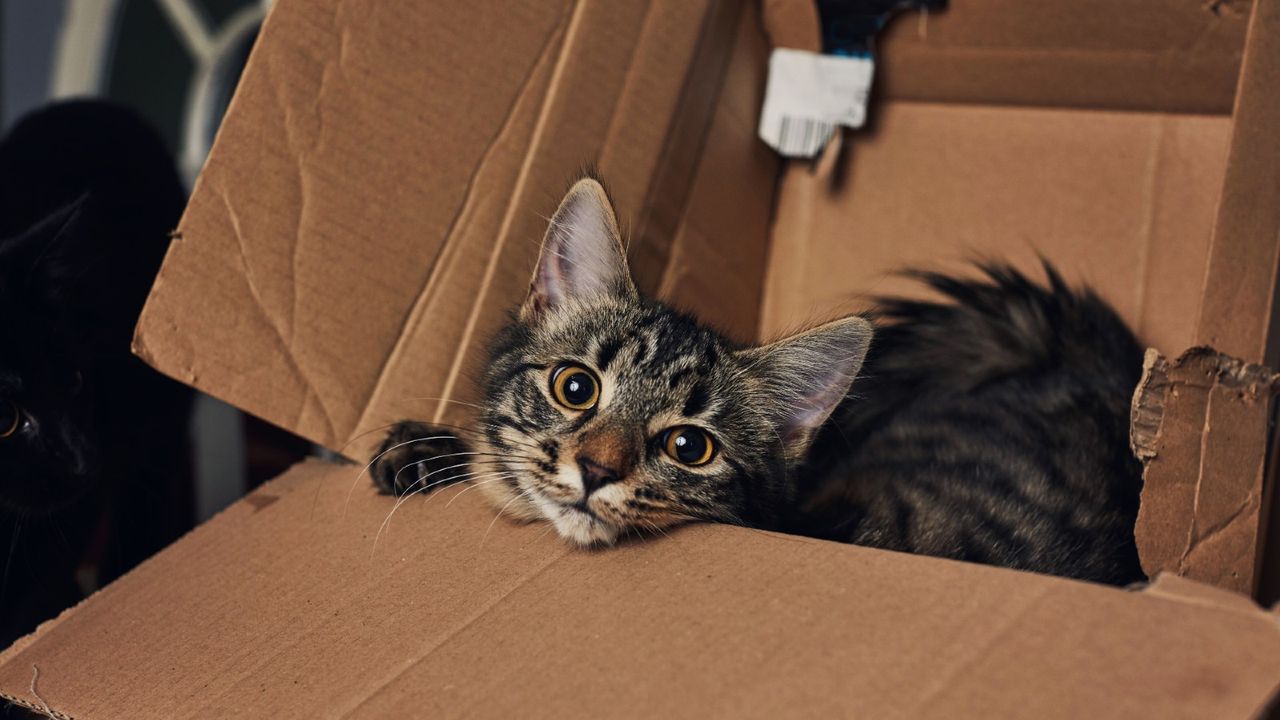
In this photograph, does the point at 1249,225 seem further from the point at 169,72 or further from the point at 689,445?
the point at 169,72

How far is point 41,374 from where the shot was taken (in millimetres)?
1236

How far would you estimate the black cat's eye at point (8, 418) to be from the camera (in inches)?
46.8

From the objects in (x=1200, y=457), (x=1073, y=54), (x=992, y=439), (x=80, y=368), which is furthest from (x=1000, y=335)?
(x=80, y=368)

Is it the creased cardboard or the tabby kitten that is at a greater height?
the creased cardboard

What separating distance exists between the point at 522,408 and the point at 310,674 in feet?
1.31

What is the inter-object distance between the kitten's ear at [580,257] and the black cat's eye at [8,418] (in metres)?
0.65

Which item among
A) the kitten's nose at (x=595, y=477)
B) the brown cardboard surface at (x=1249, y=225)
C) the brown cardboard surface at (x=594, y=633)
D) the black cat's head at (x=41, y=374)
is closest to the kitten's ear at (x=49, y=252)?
the black cat's head at (x=41, y=374)

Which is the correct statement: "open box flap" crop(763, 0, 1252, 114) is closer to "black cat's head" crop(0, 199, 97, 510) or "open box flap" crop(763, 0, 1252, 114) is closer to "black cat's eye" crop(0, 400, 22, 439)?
"black cat's head" crop(0, 199, 97, 510)

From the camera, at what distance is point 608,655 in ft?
2.69

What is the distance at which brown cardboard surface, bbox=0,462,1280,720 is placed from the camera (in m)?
0.69

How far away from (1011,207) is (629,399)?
95 centimetres

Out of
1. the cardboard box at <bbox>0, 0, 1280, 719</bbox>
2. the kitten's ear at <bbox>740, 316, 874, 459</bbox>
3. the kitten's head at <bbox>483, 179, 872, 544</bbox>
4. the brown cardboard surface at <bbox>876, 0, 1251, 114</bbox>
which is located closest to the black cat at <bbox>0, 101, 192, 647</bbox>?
the cardboard box at <bbox>0, 0, 1280, 719</bbox>

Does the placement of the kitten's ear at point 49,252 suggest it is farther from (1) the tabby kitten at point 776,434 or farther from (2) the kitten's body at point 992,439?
(2) the kitten's body at point 992,439

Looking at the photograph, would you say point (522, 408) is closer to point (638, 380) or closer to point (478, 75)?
point (638, 380)
